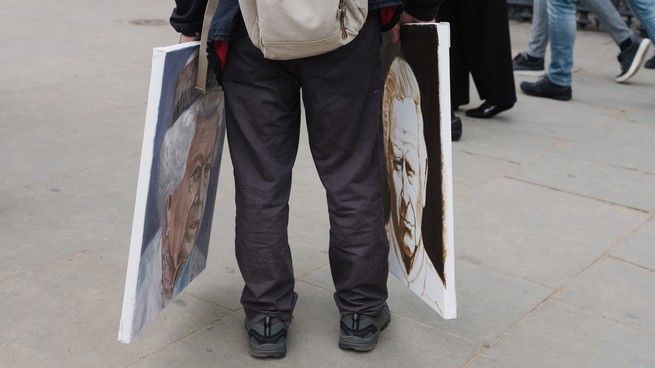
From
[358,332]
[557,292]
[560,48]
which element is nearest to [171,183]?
[358,332]

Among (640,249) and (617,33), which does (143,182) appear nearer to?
(640,249)

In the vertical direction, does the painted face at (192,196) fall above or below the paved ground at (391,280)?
above

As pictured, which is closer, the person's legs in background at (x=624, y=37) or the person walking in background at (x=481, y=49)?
the person walking in background at (x=481, y=49)

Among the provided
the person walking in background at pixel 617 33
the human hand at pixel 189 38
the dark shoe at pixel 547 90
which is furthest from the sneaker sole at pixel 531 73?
the human hand at pixel 189 38

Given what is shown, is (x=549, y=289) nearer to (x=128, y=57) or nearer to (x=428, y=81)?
(x=428, y=81)

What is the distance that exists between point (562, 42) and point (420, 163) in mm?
3894

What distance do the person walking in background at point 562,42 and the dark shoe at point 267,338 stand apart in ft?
13.4

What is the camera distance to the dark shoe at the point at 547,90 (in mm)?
6879

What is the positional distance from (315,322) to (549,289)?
97 cm

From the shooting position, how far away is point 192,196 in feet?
11.0

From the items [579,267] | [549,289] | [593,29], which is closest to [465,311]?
[549,289]

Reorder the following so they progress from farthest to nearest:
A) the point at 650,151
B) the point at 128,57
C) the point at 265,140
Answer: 1. the point at 128,57
2. the point at 650,151
3. the point at 265,140

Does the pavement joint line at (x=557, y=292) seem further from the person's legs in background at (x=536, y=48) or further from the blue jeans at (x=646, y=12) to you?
the person's legs in background at (x=536, y=48)

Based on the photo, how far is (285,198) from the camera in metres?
3.26
